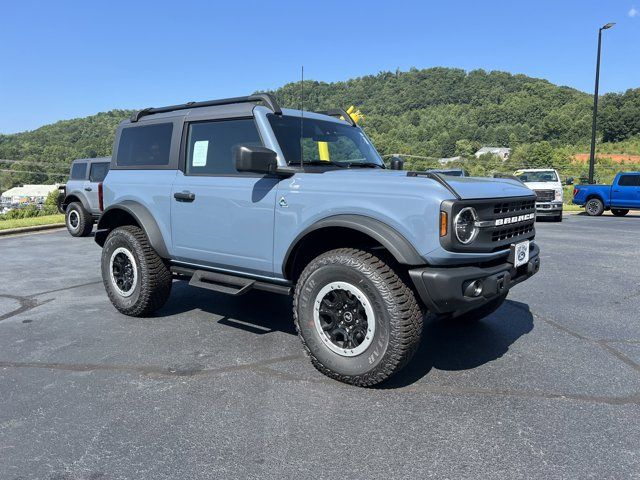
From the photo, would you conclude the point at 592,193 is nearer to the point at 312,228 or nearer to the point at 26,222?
the point at 312,228

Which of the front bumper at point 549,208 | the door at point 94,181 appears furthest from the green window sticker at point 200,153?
the front bumper at point 549,208

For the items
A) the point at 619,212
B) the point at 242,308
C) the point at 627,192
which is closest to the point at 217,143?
the point at 242,308

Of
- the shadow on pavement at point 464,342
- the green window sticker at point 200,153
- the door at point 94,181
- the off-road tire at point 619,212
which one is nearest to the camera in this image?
the shadow on pavement at point 464,342

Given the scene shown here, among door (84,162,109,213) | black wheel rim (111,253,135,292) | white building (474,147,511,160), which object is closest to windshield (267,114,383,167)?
black wheel rim (111,253,135,292)

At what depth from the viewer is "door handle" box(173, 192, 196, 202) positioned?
4.43 meters

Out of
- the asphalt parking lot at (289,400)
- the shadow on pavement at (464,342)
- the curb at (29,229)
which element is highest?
the curb at (29,229)

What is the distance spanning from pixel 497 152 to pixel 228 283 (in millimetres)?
86316

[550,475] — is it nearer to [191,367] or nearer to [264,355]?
[264,355]

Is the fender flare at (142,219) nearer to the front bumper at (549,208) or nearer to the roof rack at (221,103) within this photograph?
the roof rack at (221,103)

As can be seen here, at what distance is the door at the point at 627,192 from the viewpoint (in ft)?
61.1

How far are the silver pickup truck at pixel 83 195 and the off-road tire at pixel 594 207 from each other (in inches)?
700

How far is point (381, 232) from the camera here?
3.24 metres

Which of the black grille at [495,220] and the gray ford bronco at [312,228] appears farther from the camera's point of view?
the gray ford bronco at [312,228]

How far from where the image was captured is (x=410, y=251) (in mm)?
3150
